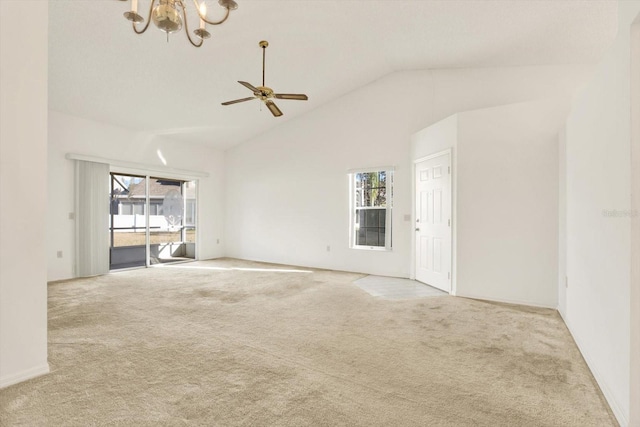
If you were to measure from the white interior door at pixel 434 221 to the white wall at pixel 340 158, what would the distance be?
0.33m

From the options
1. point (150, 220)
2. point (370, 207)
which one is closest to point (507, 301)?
point (370, 207)

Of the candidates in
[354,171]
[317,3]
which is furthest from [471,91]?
[317,3]

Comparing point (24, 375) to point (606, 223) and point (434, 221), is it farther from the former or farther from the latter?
point (434, 221)

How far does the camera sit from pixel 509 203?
4.21 metres

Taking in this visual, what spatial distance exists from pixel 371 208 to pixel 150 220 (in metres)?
4.84

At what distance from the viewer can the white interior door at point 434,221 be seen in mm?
4844

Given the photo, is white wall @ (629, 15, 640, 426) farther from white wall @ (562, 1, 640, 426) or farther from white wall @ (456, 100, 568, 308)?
white wall @ (456, 100, 568, 308)

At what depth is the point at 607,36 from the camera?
165 inches

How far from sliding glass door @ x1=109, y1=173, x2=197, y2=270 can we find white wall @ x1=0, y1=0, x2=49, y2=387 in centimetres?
480

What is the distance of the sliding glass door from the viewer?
22.2 feet

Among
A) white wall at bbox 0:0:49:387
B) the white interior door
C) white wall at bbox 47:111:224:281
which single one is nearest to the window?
the white interior door

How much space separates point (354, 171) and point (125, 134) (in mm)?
4635

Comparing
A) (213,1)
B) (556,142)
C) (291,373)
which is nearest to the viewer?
(291,373)

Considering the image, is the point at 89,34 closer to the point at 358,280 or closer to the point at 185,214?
Answer: the point at 185,214
